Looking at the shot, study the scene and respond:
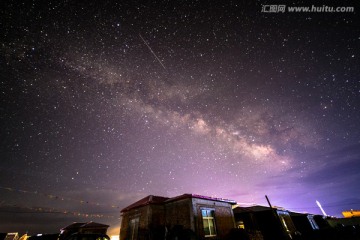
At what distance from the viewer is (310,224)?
1220 inches

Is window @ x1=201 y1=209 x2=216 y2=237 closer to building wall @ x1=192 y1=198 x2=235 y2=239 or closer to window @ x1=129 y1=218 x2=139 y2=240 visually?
building wall @ x1=192 y1=198 x2=235 y2=239

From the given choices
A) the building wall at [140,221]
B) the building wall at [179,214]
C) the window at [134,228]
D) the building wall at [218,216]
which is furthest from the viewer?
the window at [134,228]

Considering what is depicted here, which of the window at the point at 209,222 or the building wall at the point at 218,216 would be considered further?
the window at the point at 209,222

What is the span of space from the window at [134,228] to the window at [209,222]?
22.5 ft

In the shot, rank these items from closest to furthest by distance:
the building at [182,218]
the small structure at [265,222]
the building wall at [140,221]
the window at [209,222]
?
the building at [182,218] < the window at [209,222] < the building wall at [140,221] < the small structure at [265,222]

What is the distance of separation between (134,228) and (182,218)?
6.06 m

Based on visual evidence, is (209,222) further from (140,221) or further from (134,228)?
(134,228)

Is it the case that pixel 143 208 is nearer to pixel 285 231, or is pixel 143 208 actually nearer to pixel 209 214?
pixel 209 214

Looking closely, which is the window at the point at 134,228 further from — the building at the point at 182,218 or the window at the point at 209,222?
the window at the point at 209,222

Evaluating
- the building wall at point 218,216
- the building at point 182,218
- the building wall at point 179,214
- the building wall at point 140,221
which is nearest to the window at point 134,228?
the building at point 182,218

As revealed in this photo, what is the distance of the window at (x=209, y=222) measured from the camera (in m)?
15.5

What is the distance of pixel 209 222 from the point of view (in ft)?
52.7

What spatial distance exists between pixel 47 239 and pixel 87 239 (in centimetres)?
2357

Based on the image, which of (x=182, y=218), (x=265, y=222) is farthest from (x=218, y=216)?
(x=265, y=222)
